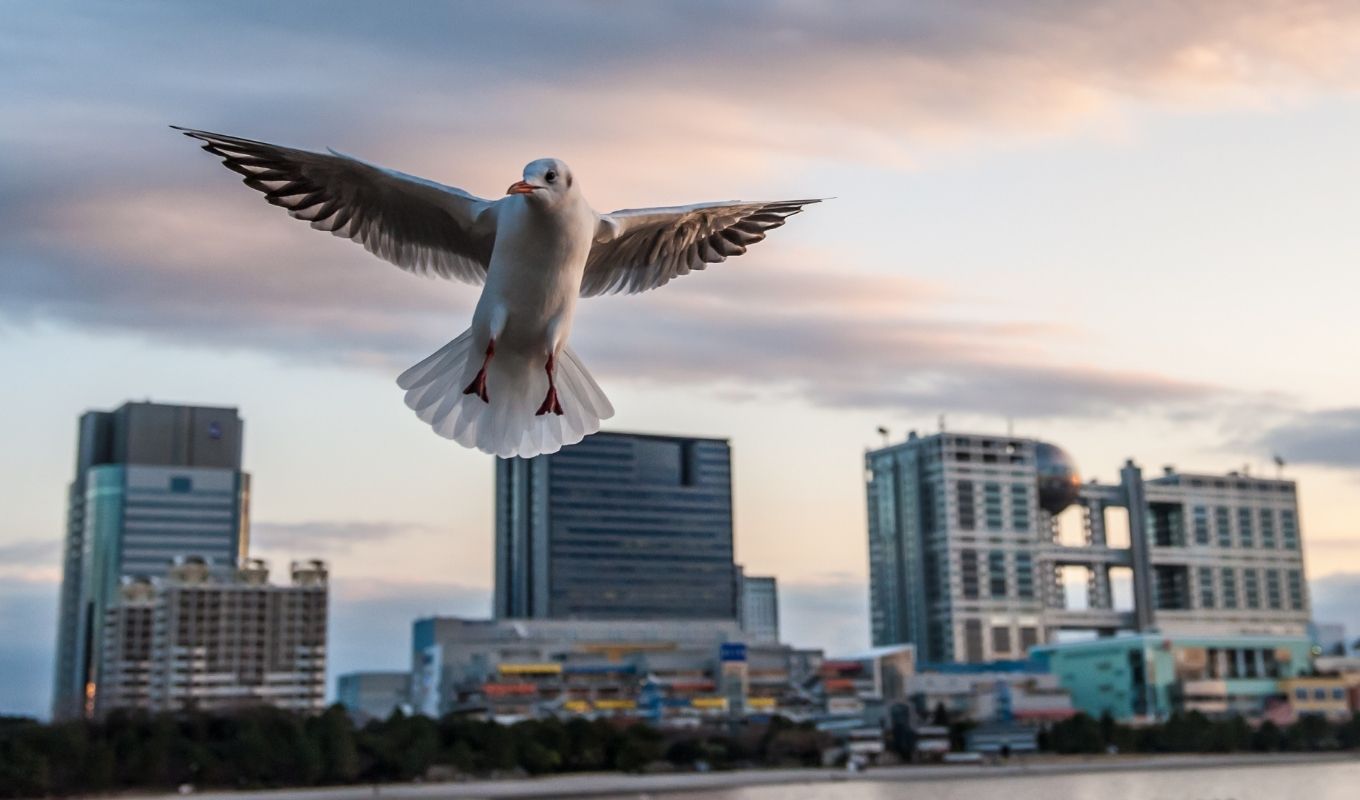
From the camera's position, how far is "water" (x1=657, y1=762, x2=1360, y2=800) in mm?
99375

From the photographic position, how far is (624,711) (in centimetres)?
13575

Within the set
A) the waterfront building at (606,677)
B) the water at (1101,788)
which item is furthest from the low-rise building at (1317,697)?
the waterfront building at (606,677)

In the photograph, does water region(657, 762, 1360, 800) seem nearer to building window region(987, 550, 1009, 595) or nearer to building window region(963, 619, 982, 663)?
building window region(963, 619, 982, 663)

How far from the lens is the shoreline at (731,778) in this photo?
302 ft

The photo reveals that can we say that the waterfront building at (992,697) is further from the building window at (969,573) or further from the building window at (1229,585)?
the building window at (1229,585)

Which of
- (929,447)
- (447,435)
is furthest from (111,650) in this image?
(447,435)

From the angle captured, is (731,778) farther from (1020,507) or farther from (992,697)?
(1020,507)

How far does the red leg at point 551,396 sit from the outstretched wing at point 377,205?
1326 millimetres

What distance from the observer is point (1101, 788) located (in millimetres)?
105500

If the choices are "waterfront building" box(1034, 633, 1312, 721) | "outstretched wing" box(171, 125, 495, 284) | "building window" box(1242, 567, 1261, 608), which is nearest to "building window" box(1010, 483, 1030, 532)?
"waterfront building" box(1034, 633, 1312, 721)

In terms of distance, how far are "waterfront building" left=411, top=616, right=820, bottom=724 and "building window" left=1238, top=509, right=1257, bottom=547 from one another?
72689 mm

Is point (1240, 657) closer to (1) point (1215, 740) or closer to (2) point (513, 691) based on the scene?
(1) point (1215, 740)

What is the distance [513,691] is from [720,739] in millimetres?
26449

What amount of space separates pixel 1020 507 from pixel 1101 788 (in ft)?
263
